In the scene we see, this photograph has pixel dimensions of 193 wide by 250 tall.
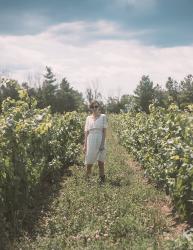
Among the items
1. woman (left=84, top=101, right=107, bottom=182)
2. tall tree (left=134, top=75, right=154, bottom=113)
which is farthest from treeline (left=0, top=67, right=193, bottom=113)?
woman (left=84, top=101, right=107, bottom=182)

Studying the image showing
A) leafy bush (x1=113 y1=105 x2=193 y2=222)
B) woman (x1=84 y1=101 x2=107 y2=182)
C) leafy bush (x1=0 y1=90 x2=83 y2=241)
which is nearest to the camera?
leafy bush (x1=113 y1=105 x2=193 y2=222)

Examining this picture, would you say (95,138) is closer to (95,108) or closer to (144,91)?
(95,108)

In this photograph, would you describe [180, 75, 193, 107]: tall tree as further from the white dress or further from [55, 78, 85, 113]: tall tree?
the white dress

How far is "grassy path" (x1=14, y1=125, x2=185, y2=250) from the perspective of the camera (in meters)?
6.55

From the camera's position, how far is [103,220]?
24.5 feet

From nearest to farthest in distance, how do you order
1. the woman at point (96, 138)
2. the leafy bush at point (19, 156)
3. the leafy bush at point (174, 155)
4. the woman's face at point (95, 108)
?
the leafy bush at point (174, 155)
the leafy bush at point (19, 156)
the woman's face at point (95, 108)
the woman at point (96, 138)

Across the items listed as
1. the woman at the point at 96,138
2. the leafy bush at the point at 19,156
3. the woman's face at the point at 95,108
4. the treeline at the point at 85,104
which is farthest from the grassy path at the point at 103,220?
the treeline at the point at 85,104

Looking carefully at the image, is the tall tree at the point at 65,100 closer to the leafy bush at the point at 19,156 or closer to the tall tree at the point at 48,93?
the tall tree at the point at 48,93

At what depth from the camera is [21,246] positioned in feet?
21.4

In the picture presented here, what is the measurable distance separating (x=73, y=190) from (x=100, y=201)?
1276mm

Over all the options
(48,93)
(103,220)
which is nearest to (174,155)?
(103,220)

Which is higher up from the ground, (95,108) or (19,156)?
(95,108)

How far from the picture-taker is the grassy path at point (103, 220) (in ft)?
21.5

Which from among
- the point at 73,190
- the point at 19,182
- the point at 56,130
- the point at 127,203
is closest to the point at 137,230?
the point at 127,203
